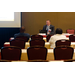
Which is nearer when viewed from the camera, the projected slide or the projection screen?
the projected slide

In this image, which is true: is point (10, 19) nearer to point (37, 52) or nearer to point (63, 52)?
point (37, 52)

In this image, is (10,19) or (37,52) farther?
(10,19)

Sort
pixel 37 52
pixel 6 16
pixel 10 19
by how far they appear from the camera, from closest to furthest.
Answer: pixel 37 52 < pixel 6 16 < pixel 10 19

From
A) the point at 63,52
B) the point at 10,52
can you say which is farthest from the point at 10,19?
the point at 63,52

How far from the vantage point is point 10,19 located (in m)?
8.88

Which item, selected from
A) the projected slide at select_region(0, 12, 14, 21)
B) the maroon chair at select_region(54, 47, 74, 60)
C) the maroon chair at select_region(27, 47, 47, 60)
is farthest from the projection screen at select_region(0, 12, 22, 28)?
the maroon chair at select_region(54, 47, 74, 60)

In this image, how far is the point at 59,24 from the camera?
10.2 m

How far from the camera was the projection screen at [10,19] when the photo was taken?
874 centimetres

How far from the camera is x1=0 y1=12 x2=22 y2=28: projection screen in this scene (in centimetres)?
874

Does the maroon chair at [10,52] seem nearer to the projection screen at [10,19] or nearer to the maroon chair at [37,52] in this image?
the maroon chair at [37,52]

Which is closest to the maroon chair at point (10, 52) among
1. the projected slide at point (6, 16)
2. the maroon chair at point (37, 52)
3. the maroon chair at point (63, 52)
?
the maroon chair at point (37, 52)

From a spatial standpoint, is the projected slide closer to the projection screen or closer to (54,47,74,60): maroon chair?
the projection screen
